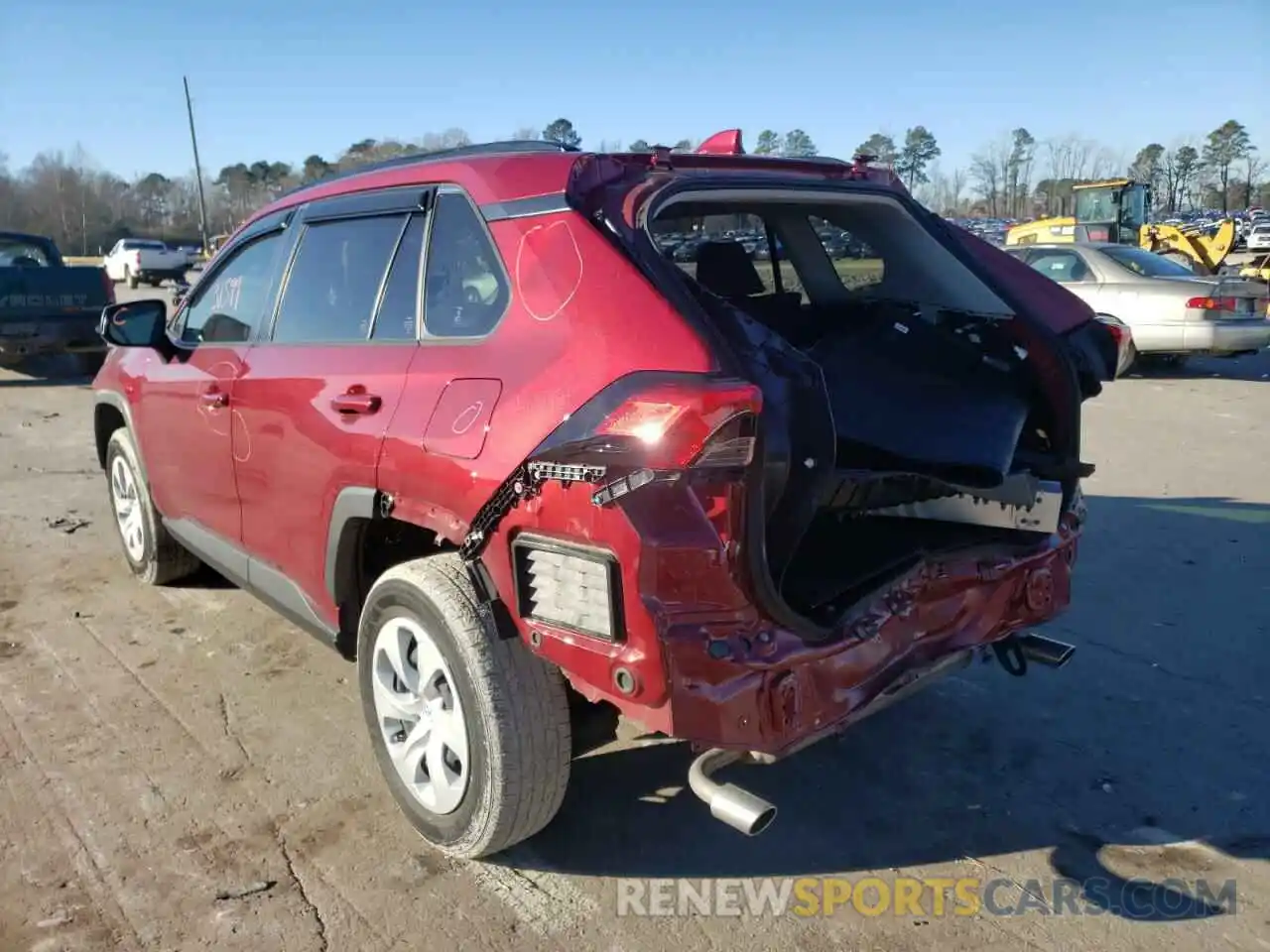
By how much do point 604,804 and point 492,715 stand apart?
2.70ft

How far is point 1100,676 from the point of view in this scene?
166 inches

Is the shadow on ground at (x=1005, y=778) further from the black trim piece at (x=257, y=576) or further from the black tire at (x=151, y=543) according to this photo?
the black tire at (x=151, y=543)

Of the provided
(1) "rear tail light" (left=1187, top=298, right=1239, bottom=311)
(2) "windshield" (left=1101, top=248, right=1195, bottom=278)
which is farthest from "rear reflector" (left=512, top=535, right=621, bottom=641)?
(2) "windshield" (left=1101, top=248, right=1195, bottom=278)

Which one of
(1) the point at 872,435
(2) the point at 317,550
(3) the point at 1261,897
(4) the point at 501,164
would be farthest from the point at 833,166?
(3) the point at 1261,897

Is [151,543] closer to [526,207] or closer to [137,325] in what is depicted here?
[137,325]

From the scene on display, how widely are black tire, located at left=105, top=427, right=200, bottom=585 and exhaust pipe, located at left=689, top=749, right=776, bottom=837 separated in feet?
11.7

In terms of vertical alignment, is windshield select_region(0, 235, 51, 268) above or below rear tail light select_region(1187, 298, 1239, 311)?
above

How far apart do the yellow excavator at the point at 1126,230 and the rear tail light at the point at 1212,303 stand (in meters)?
4.80

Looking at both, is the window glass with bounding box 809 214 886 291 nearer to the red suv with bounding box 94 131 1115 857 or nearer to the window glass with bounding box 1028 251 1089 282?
the red suv with bounding box 94 131 1115 857

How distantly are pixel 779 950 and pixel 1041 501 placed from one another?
1.60 m

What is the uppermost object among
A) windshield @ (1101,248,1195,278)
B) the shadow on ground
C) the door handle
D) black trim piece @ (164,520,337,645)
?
windshield @ (1101,248,1195,278)

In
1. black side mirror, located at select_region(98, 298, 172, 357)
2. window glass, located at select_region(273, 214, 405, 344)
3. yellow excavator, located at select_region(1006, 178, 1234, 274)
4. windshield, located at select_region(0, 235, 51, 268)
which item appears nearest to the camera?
window glass, located at select_region(273, 214, 405, 344)

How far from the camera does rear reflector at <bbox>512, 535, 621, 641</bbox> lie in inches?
94.5

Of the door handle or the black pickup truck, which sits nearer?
the door handle
